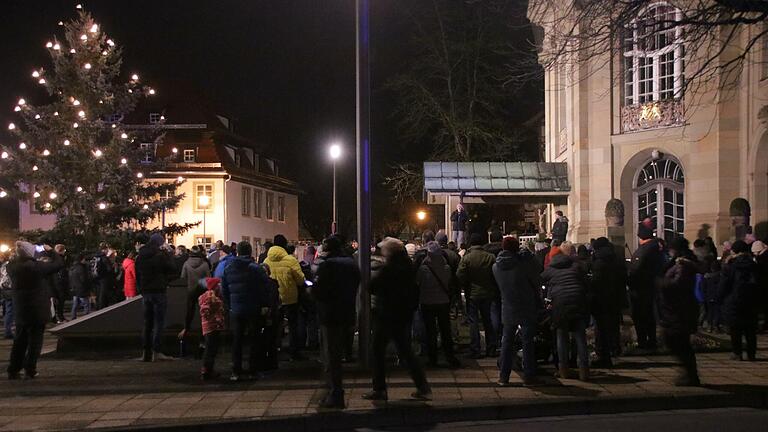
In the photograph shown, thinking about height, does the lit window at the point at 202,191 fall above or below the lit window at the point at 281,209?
above

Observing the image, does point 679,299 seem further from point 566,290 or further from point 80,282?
point 80,282

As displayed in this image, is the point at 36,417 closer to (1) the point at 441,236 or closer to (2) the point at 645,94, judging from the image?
(1) the point at 441,236

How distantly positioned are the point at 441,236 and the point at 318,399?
6.50m

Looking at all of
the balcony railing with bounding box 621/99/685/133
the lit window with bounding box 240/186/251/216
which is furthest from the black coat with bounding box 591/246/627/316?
the lit window with bounding box 240/186/251/216

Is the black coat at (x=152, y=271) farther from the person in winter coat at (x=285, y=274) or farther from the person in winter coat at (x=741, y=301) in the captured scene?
the person in winter coat at (x=741, y=301)

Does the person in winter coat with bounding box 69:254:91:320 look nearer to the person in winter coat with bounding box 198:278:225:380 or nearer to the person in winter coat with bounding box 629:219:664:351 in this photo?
the person in winter coat with bounding box 198:278:225:380

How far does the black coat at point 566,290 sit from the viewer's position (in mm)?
9820

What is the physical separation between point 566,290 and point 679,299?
1.32 meters

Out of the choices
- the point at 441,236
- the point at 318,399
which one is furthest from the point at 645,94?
the point at 318,399


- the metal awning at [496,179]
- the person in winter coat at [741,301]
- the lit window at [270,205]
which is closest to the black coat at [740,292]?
the person in winter coat at [741,301]

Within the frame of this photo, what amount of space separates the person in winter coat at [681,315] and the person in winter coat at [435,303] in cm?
303

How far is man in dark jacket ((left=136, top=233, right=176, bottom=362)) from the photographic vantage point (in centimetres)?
1220

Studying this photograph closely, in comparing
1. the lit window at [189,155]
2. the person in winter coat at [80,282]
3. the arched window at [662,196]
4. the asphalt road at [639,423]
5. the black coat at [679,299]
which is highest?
the lit window at [189,155]

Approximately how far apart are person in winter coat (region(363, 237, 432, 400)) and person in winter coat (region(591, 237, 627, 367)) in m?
3.25
